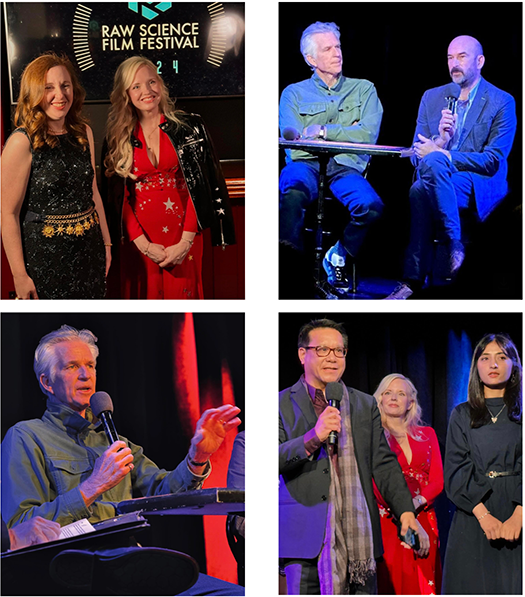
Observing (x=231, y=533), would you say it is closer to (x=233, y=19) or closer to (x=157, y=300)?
(x=157, y=300)

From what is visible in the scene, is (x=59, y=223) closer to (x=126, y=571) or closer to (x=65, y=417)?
(x=65, y=417)

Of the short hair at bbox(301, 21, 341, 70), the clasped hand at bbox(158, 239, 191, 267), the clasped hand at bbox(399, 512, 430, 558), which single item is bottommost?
the clasped hand at bbox(399, 512, 430, 558)

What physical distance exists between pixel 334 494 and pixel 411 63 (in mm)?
1610

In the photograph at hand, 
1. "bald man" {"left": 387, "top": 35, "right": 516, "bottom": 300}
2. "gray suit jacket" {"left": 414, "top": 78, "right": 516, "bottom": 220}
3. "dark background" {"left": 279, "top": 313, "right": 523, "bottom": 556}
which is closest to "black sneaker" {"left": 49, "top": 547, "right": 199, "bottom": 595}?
"dark background" {"left": 279, "top": 313, "right": 523, "bottom": 556}

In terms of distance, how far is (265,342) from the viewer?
8.92ft

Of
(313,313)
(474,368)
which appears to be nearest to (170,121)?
(313,313)

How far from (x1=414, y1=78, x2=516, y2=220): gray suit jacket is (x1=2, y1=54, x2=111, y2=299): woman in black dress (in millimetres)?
1266

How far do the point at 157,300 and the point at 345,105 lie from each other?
1006 millimetres

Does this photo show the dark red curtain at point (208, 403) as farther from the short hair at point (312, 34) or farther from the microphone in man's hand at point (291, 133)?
the short hair at point (312, 34)

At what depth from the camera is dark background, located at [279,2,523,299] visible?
2689 mm

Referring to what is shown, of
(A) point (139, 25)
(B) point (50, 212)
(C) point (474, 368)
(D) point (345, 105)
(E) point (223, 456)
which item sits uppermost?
(A) point (139, 25)

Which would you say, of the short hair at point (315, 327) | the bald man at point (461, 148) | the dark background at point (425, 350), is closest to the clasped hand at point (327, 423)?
the dark background at point (425, 350)

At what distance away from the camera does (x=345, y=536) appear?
2.66 m

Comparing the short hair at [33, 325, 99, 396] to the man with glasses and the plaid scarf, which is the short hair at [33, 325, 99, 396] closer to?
the man with glasses
